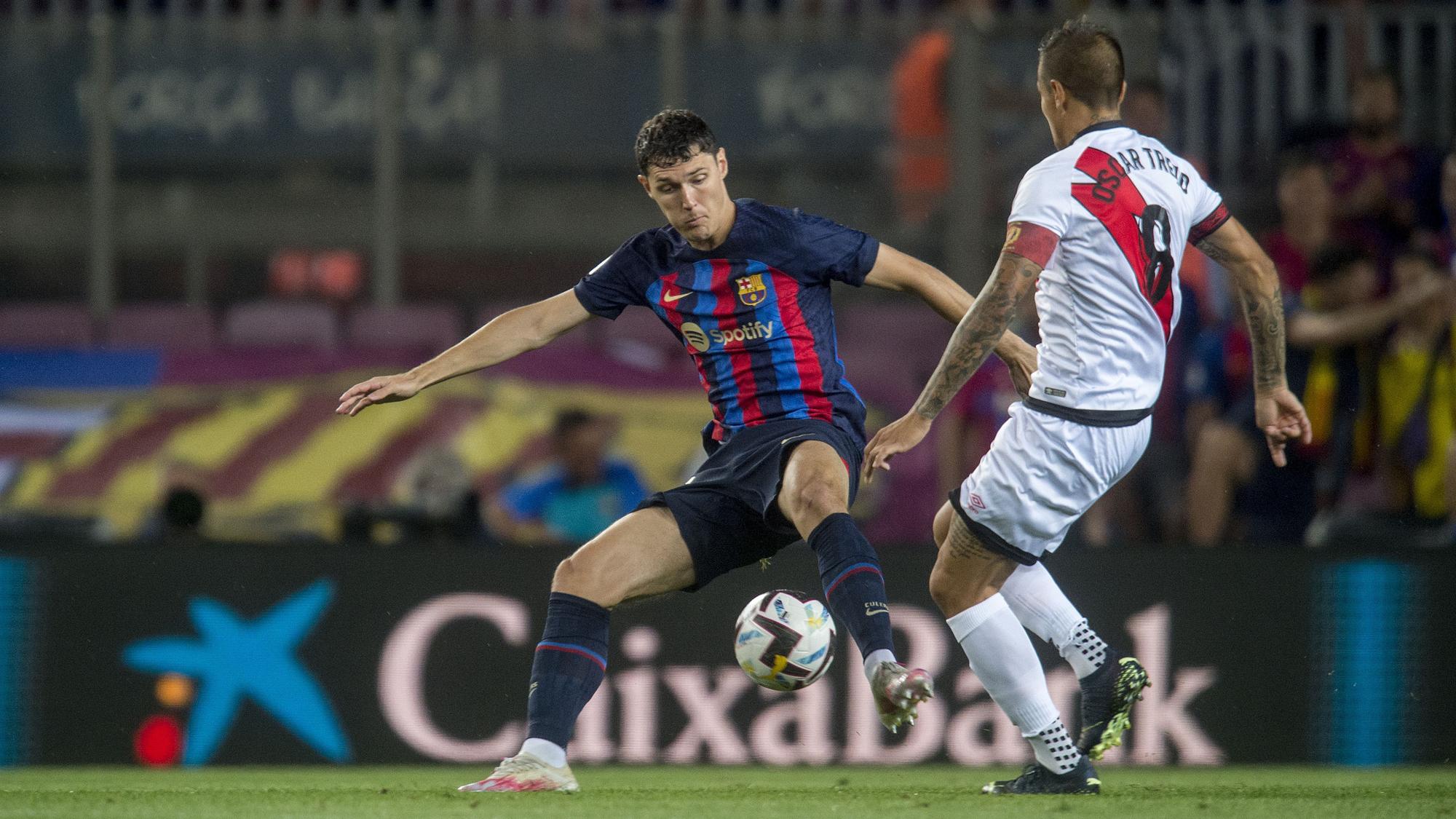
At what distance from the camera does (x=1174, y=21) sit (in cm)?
979

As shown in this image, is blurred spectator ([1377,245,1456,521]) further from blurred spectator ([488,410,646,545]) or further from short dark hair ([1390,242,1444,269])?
blurred spectator ([488,410,646,545])

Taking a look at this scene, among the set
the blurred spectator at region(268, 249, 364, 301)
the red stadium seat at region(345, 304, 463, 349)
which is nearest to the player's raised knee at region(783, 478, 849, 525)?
the red stadium seat at region(345, 304, 463, 349)

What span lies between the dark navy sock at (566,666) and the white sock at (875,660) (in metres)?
0.83

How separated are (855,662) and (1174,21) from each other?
4366mm

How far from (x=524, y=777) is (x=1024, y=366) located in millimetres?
1741

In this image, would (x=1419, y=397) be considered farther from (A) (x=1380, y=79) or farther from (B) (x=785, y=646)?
(B) (x=785, y=646)

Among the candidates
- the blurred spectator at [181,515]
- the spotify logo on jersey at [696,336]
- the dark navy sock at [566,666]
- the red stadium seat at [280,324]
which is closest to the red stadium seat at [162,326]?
the red stadium seat at [280,324]

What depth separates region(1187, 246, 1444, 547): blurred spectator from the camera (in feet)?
25.9

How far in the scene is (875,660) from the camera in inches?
181

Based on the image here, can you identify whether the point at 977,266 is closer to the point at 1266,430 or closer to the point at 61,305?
the point at 1266,430

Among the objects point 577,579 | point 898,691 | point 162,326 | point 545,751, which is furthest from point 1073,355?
point 162,326

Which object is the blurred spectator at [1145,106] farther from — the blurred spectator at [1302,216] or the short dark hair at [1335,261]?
the short dark hair at [1335,261]

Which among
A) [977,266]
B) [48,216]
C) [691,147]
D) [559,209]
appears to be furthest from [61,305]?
[691,147]

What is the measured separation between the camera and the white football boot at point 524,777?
4934 millimetres
